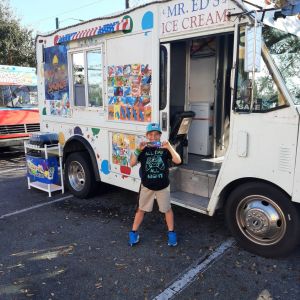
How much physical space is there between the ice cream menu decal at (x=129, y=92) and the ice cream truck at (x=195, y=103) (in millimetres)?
14

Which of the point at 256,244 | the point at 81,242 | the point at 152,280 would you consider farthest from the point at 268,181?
the point at 81,242

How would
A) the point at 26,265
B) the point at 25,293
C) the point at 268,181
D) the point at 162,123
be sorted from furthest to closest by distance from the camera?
the point at 162,123 < the point at 26,265 < the point at 268,181 < the point at 25,293

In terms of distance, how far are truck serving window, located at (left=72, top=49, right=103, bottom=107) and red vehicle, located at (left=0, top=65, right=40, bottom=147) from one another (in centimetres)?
455

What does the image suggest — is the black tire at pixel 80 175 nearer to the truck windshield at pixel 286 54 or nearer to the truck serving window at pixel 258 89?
the truck serving window at pixel 258 89

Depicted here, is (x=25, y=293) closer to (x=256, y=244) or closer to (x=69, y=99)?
(x=256, y=244)

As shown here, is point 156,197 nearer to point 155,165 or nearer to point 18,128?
point 155,165

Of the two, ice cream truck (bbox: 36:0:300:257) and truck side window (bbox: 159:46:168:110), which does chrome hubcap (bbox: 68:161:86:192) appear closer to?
ice cream truck (bbox: 36:0:300:257)

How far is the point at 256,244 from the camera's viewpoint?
3662 mm

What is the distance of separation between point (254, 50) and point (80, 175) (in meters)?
3.87

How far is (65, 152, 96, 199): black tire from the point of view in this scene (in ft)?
18.7

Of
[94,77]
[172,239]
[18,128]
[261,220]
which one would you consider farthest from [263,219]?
[18,128]

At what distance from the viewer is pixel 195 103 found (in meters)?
5.50

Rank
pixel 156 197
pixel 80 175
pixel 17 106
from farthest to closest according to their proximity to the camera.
Answer: pixel 17 106 → pixel 80 175 → pixel 156 197

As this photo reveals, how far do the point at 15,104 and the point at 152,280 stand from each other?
332 inches
